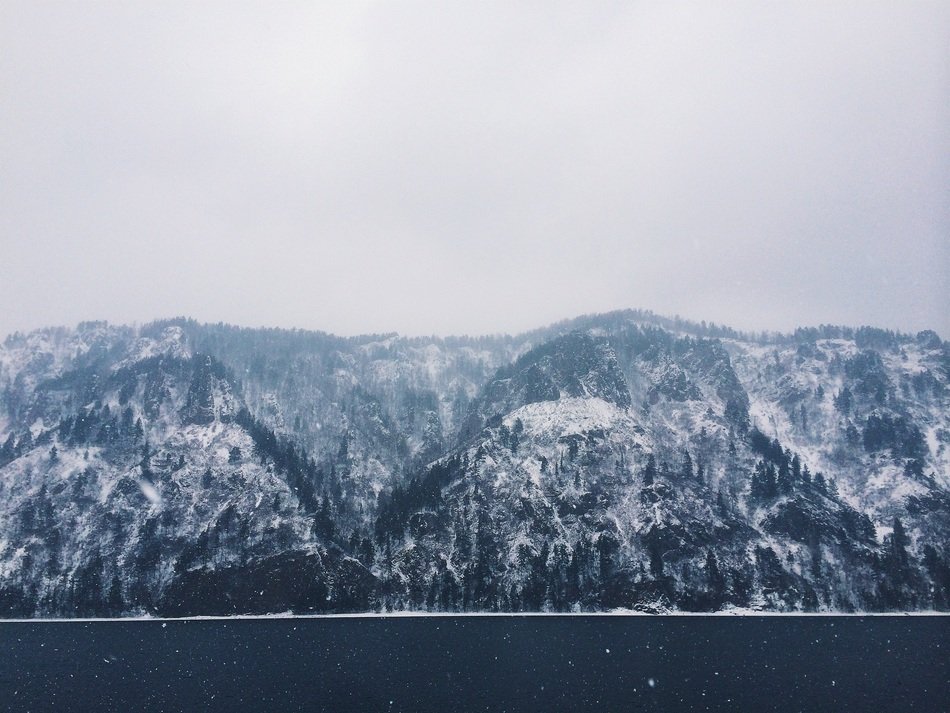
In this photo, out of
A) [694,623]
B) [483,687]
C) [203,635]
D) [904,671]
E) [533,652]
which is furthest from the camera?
[694,623]

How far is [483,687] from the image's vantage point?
4277 inches

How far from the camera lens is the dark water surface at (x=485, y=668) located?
98.8 metres

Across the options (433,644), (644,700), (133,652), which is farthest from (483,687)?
(133,652)

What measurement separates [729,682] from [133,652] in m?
129

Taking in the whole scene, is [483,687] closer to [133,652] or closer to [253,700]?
[253,700]

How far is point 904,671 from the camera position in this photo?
11706 cm

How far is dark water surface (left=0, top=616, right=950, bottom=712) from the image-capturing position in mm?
98812

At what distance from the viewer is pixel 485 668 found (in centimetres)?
12381

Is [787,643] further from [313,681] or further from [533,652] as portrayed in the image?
[313,681]

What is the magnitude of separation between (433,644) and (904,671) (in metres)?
98.7

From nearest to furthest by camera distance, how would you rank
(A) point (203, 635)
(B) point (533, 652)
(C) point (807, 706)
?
1. (C) point (807, 706)
2. (B) point (533, 652)
3. (A) point (203, 635)

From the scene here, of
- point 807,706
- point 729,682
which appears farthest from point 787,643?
point 807,706

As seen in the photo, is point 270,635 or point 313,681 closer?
point 313,681

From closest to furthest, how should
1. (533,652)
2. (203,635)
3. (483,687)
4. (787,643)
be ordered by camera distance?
(483,687)
(533,652)
(787,643)
(203,635)
